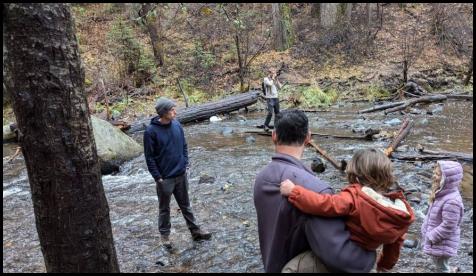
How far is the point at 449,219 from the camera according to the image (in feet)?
14.3

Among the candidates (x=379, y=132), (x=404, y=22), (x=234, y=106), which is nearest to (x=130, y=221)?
(x=379, y=132)

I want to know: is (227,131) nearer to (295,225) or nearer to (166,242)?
(166,242)

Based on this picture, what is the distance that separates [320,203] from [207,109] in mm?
14516

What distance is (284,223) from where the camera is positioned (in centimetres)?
270

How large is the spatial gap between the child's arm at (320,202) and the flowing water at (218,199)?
292 cm

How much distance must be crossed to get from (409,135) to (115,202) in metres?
7.82

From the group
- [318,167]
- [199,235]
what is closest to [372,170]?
[199,235]

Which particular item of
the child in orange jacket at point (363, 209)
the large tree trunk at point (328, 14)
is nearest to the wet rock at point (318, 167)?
the child in orange jacket at point (363, 209)

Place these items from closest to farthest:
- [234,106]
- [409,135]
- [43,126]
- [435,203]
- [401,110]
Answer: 1. [43,126]
2. [435,203]
3. [409,135]
4. [401,110]
5. [234,106]

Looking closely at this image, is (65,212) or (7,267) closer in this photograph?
(65,212)

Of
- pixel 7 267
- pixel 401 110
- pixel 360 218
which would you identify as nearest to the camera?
pixel 360 218

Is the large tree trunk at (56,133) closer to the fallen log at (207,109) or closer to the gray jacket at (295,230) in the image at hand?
the gray jacket at (295,230)

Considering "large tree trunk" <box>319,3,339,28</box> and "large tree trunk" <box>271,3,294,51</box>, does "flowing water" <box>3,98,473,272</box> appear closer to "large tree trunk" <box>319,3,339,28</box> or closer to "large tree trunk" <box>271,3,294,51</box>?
"large tree trunk" <box>271,3,294,51</box>

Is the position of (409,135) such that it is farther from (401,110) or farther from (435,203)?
(435,203)
